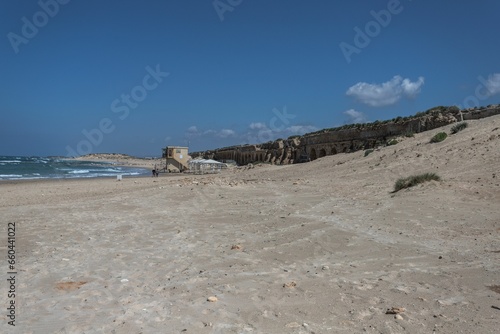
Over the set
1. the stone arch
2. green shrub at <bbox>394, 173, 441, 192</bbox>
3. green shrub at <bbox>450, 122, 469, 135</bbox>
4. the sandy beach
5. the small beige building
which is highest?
the small beige building

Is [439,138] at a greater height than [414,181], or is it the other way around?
[439,138]

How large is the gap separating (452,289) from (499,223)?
13.7ft

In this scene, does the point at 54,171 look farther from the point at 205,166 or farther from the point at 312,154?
the point at 312,154

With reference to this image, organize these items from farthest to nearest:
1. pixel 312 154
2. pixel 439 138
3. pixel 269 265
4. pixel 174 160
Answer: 1. pixel 174 160
2. pixel 312 154
3. pixel 439 138
4. pixel 269 265

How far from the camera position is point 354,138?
3675 cm

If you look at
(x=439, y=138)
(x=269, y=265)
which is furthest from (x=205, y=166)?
(x=269, y=265)

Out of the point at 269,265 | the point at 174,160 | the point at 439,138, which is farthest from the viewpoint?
the point at 174,160

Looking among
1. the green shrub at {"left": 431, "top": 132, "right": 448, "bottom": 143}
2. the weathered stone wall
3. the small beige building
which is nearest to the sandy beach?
the green shrub at {"left": 431, "top": 132, "right": 448, "bottom": 143}

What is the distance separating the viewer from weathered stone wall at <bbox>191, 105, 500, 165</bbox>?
86.8ft

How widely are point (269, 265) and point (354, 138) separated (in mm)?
32781

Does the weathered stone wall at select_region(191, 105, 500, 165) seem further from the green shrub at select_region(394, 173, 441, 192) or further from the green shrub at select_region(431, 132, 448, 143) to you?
the green shrub at select_region(394, 173, 441, 192)

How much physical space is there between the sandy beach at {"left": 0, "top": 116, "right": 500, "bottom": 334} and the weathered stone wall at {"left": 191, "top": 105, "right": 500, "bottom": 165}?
16193mm

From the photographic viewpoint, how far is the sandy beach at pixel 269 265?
3.90 meters

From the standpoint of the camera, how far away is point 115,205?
12.6 meters
